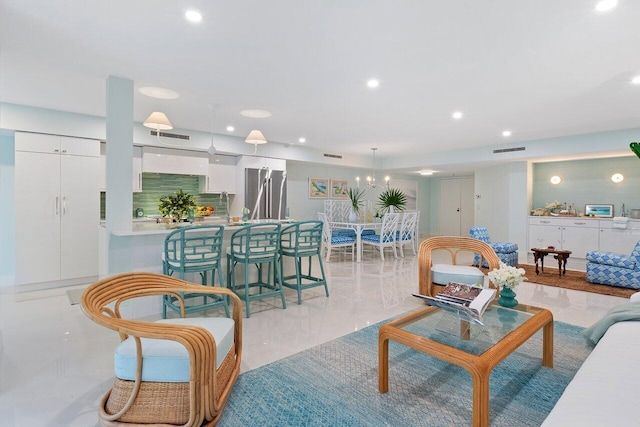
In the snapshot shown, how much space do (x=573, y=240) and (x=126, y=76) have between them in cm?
801

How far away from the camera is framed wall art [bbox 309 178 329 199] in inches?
341

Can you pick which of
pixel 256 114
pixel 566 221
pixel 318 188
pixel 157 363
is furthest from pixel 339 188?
pixel 157 363

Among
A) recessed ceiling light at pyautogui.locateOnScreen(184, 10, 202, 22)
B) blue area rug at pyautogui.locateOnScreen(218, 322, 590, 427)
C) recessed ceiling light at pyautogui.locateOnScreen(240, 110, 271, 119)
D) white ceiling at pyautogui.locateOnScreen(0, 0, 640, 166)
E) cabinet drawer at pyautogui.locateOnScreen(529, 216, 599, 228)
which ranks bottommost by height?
blue area rug at pyautogui.locateOnScreen(218, 322, 590, 427)

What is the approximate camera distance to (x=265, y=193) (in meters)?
6.77

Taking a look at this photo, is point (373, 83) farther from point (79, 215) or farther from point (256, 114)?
point (79, 215)

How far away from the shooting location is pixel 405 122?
5207mm

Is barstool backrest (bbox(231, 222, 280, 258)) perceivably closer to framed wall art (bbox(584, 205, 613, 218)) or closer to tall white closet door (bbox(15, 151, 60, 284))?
tall white closet door (bbox(15, 151, 60, 284))

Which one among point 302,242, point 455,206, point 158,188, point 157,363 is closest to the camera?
point 157,363

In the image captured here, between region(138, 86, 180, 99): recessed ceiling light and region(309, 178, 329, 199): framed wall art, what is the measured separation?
492 centimetres

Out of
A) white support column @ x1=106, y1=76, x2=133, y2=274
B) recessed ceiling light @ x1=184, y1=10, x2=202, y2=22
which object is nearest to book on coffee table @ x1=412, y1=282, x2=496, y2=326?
recessed ceiling light @ x1=184, y1=10, x2=202, y2=22

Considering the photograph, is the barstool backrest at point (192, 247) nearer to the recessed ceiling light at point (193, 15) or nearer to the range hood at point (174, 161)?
the recessed ceiling light at point (193, 15)

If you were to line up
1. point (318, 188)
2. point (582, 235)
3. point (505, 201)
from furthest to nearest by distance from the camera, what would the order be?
point (318, 188), point (505, 201), point (582, 235)

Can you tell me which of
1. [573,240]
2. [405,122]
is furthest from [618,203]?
[405,122]

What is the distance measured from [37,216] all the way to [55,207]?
0.75 ft
